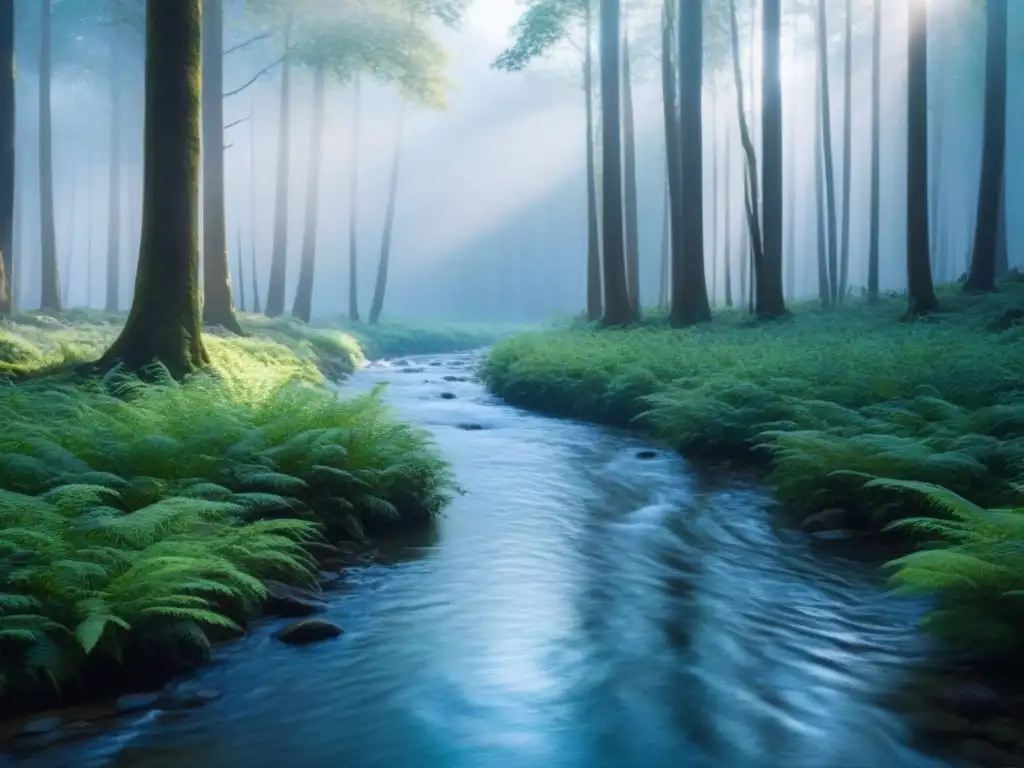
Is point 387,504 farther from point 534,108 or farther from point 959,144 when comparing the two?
point 534,108

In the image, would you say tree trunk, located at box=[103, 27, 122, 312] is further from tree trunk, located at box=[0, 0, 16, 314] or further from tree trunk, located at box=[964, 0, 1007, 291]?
tree trunk, located at box=[964, 0, 1007, 291]

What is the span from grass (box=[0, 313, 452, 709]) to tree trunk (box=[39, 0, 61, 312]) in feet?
51.1

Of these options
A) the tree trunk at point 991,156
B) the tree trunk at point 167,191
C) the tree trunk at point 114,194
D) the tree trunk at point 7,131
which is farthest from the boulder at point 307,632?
the tree trunk at point 114,194

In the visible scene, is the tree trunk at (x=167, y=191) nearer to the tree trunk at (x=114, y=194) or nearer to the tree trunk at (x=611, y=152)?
the tree trunk at (x=611, y=152)

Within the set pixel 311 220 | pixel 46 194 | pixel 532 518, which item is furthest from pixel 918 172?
pixel 46 194

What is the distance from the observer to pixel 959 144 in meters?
49.9

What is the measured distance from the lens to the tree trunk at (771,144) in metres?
20.6

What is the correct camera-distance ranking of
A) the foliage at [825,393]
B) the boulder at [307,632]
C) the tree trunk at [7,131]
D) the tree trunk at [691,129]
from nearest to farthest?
the boulder at [307,632] < the foliage at [825,393] < the tree trunk at [7,131] < the tree trunk at [691,129]

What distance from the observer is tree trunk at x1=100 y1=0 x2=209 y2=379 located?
408 inches

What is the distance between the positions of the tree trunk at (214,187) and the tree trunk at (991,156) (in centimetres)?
1634

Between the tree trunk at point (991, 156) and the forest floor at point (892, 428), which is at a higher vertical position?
the tree trunk at point (991, 156)

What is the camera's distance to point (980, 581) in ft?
16.5

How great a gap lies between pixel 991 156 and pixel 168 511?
772 inches

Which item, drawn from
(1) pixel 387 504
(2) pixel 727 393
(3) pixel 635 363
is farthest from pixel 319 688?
(3) pixel 635 363
